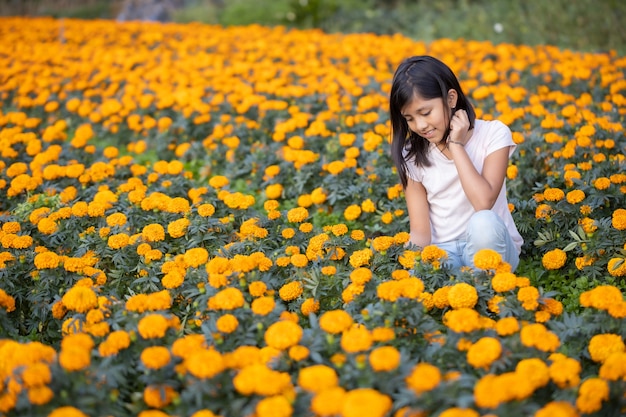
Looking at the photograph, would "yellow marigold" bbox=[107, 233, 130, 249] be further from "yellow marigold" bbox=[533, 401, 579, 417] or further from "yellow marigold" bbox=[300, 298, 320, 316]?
"yellow marigold" bbox=[533, 401, 579, 417]

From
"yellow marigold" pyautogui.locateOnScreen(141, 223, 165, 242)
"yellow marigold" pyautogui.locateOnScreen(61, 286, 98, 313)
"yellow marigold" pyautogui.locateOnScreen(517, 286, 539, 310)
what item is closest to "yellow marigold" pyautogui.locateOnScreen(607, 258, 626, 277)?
"yellow marigold" pyautogui.locateOnScreen(517, 286, 539, 310)

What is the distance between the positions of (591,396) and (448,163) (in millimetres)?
1467

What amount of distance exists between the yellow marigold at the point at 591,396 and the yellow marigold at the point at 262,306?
1054mm

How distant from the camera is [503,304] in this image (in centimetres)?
228

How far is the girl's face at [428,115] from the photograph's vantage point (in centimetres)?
268

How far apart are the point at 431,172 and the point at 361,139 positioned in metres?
1.32

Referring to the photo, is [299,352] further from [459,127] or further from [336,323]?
[459,127]

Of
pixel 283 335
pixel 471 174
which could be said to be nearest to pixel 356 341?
pixel 283 335

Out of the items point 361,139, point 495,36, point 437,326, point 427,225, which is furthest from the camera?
point 495,36

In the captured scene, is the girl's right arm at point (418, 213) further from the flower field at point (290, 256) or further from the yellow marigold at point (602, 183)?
the yellow marigold at point (602, 183)

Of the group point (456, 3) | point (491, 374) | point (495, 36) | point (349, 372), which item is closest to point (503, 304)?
point (491, 374)

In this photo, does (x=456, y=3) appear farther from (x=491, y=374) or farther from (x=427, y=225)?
(x=491, y=374)

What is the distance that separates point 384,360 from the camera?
1.82 metres

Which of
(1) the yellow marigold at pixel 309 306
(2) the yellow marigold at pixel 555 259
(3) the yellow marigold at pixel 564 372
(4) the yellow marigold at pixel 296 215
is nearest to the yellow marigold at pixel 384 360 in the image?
(3) the yellow marigold at pixel 564 372
